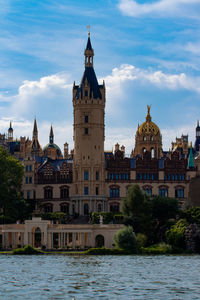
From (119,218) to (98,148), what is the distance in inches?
899

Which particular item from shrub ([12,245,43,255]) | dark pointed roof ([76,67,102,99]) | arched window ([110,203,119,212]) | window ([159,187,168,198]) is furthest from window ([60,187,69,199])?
shrub ([12,245,43,255])

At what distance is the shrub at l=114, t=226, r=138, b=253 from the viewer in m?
106

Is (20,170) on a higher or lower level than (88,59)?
lower

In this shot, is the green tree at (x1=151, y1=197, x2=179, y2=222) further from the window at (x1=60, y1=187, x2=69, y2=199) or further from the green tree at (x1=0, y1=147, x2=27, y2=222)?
the window at (x1=60, y1=187, x2=69, y2=199)

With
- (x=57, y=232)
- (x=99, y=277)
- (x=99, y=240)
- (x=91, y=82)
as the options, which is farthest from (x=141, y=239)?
(x=91, y=82)

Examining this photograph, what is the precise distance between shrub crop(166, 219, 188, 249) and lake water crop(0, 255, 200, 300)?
363 inches

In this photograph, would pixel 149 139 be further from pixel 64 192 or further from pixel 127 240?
pixel 127 240

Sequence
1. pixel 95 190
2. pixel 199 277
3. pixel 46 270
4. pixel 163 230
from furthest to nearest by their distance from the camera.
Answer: pixel 95 190 < pixel 163 230 < pixel 46 270 < pixel 199 277

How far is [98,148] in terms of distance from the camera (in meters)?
150

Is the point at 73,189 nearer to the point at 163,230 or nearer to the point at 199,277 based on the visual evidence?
the point at 163,230

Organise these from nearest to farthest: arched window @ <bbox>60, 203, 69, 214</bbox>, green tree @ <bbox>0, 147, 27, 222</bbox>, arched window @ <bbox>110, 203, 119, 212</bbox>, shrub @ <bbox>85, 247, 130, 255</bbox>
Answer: shrub @ <bbox>85, 247, 130, 255</bbox> < green tree @ <bbox>0, 147, 27, 222</bbox> < arched window @ <bbox>110, 203, 119, 212</bbox> < arched window @ <bbox>60, 203, 69, 214</bbox>

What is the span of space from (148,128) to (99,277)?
104 metres

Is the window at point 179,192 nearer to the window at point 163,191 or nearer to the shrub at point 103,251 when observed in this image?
the window at point 163,191

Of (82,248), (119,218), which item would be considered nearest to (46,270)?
(82,248)
